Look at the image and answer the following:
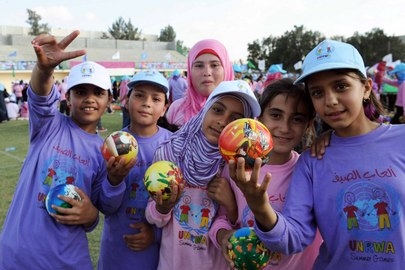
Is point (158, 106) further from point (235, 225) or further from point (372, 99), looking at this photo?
point (372, 99)

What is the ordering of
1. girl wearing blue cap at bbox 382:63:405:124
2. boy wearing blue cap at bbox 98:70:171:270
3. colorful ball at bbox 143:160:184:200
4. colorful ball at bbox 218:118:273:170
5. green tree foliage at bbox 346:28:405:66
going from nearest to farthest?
colorful ball at bbox 218:118:273:170 < colorful ball at bbox 143:160:184:200 < boy wearing blue cap at bbox 98:70:171:270 < girl wearing blue cap at bbox 382:63:405:124 < green tree foliage at bbox 346:28:405:66

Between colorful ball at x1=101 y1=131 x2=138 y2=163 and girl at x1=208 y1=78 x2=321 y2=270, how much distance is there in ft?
1.75

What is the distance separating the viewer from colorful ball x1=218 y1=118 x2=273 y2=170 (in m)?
1.78

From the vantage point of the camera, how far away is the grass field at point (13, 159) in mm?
4707

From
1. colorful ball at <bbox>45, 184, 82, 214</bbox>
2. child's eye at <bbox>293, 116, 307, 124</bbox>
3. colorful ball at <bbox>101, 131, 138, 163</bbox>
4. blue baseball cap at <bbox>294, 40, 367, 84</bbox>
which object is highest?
blue baseball cap at <bbox>294, 40, 367, 84</bbox>

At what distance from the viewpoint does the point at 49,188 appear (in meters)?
2.36

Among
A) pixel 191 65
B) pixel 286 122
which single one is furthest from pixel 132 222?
pixel 191 65

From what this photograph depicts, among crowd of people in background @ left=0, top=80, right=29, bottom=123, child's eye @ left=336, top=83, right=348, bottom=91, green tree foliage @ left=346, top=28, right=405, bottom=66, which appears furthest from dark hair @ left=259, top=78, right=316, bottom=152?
green tree foliage @ left=346, top=28, right=405, bottom=66

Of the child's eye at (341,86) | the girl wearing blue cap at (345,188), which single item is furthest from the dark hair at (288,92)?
the child's eye at (341,86)

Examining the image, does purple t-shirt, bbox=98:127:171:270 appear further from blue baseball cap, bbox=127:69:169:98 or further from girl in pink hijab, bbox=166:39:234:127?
girl in pink hijab, bbox=166:39:234:127

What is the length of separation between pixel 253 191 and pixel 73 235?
4.36ft

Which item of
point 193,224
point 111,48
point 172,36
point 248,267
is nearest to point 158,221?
point 193,224

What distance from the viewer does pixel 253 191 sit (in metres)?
1.66

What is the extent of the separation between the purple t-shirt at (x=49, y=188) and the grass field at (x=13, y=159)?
1.82 meters
